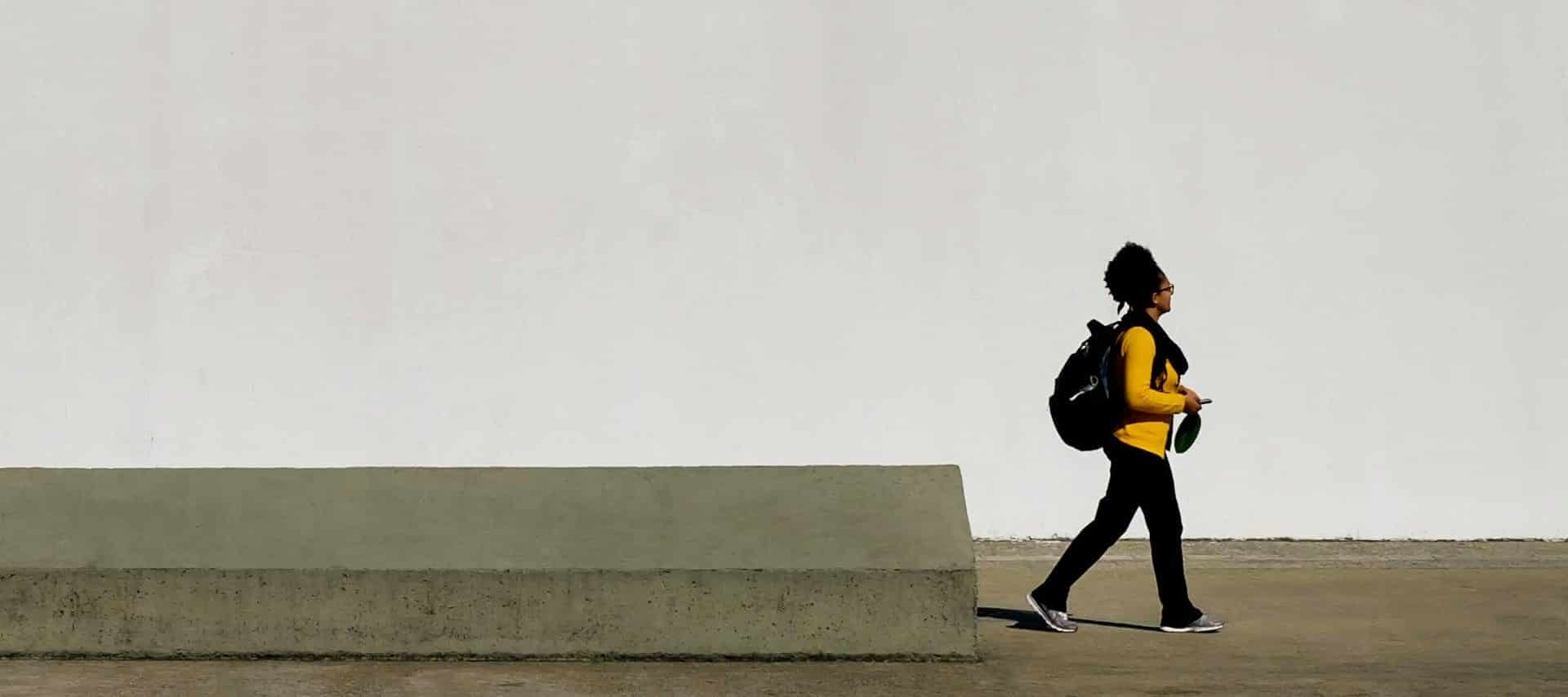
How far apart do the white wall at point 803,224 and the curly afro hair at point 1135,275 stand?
1.87 meters

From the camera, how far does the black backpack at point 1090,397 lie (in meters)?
6.63

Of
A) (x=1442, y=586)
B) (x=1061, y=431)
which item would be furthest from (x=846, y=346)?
(x=1442, y=586)

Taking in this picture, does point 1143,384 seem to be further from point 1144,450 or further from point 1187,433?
point 1187,433

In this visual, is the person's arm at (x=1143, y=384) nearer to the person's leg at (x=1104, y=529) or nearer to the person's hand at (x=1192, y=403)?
the person's hand at (x=1192, y=403)

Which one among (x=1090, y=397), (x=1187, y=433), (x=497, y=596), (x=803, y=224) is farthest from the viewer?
(x=803, y=224)

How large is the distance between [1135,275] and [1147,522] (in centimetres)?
86

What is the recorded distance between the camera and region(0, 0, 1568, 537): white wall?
28.2 ft

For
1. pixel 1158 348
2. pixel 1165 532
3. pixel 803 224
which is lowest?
pixel 1165 532

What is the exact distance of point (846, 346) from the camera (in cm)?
866

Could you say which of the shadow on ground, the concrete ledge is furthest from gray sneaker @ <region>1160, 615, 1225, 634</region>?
the concrete ledge

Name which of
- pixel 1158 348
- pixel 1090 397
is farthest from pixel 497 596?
pixel 1158 348

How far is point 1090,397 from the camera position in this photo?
665 cm

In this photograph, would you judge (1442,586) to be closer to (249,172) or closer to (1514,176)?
(1514,176)

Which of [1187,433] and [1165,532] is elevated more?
[1187,433]
